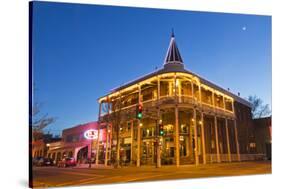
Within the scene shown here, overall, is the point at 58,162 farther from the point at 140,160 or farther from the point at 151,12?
the point at 151,12

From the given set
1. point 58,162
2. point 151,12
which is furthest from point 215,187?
point 151,12

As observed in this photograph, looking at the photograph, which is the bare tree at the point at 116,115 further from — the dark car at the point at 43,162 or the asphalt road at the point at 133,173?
the dark car at the point at 43,162

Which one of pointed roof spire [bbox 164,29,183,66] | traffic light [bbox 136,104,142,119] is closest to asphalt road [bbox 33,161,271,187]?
traffic light [bbox 136,104,142,119]

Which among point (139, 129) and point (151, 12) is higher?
point (151, 12)

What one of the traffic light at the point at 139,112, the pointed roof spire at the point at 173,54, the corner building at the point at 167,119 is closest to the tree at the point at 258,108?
the corner building at the point at 167,119

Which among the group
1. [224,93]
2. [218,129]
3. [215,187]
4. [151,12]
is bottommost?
[215,187]

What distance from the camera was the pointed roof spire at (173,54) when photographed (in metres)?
10.8

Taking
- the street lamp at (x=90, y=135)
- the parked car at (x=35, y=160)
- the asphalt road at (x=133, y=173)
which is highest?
the street lamp at (x=90, y=135)

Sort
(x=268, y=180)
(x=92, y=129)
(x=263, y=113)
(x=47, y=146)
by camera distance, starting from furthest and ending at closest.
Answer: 1. (x=263, y=113)
2. (x=268, y=180)
3. (x=92, y=129)
4. (x=47, y=146)

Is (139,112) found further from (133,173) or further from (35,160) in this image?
(35,160)

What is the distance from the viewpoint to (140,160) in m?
10.7

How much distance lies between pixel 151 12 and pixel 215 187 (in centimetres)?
470

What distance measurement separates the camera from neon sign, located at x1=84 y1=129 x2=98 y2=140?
33.9 feet

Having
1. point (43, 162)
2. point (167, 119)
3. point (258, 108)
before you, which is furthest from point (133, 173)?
point (258, 108)
